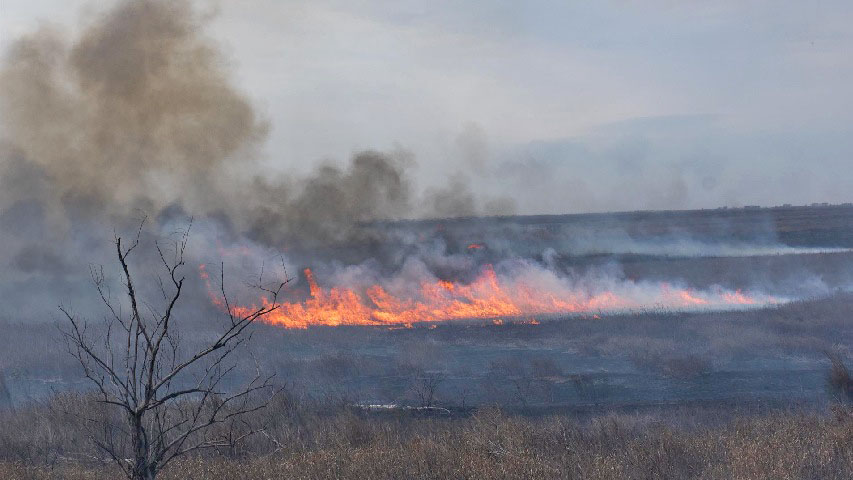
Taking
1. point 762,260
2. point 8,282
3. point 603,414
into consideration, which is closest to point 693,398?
point 603,414

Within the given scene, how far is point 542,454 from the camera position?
9.17 m

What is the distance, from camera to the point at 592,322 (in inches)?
982

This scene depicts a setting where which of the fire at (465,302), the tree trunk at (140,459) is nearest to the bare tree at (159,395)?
the tree trunk at (140,459)

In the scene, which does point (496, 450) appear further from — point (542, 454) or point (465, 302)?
point (465, 302)

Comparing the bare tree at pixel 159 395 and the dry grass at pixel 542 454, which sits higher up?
the bare tree at pixel 159 395

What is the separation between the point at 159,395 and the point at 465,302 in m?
16.4

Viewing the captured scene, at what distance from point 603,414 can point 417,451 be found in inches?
211

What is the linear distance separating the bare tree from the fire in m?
5.02

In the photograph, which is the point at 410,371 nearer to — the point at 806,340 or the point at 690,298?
the point at 806,340

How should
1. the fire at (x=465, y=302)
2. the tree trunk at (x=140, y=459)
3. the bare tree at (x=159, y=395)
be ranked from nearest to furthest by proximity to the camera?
the bare tree at (x=159, y=395), the tree trunk at (x=140, y=459), the fire at (x=465, y=302)

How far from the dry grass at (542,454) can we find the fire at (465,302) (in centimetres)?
1520

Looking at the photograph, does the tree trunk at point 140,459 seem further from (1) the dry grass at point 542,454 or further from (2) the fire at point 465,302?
(2) the fire at point 465,302

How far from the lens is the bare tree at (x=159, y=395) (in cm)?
592

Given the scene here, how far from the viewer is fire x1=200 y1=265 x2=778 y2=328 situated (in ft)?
90.7
